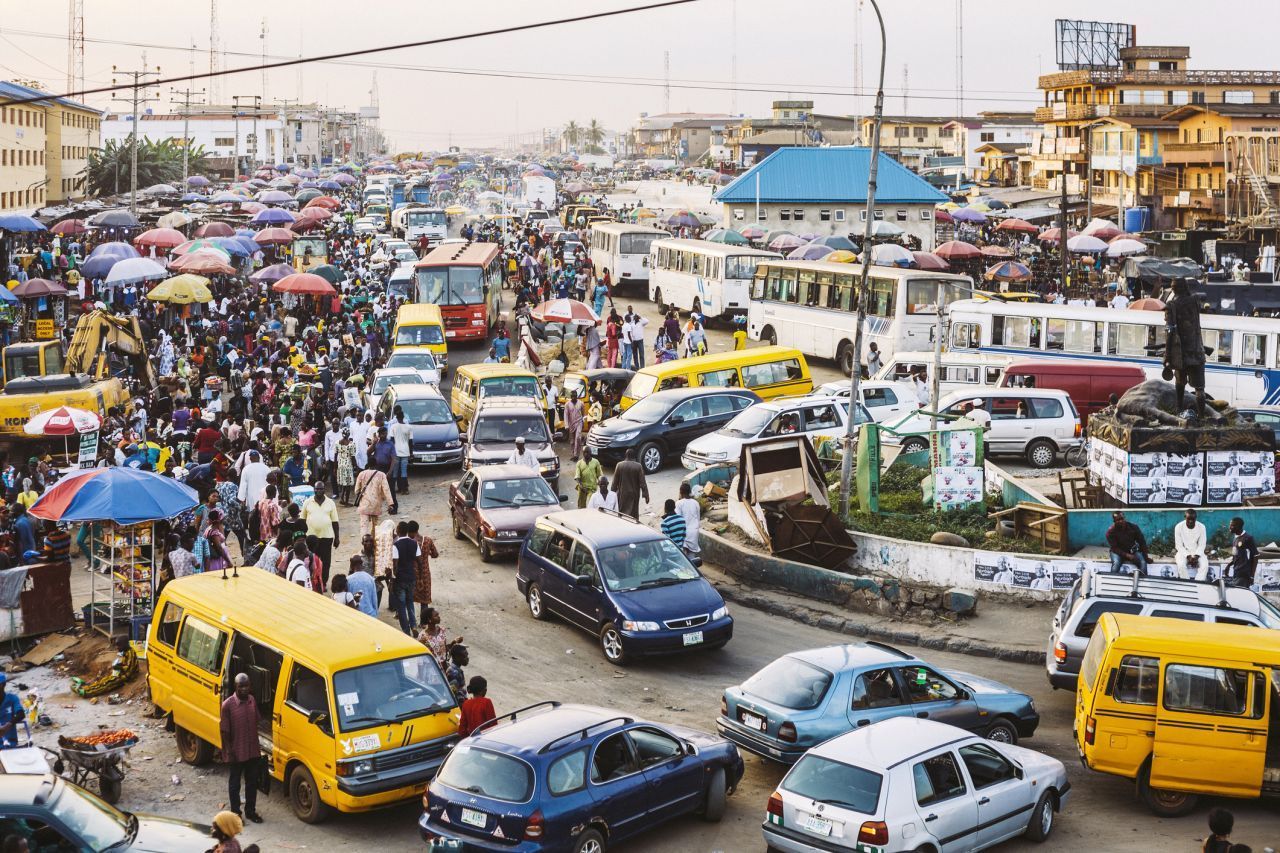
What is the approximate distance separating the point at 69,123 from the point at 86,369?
69913mm

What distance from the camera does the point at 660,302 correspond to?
4769 cm

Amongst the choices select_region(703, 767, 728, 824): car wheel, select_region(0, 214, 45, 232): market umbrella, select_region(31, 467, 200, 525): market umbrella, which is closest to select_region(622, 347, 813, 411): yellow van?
select_region(31, 467, 200, 525): market umbrella

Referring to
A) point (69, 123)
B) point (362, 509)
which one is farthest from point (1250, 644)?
point (69, 123)

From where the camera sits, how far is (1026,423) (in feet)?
84.6

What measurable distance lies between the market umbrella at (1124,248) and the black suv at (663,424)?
28.5 m

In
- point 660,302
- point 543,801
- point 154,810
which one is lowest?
point 154,810

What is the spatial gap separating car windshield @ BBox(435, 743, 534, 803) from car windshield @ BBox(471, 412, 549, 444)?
14098 mm

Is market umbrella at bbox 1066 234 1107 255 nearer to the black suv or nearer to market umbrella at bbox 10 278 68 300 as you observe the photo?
the black suv

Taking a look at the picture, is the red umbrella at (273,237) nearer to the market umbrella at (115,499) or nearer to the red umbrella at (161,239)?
the red umbrella at (161,239)

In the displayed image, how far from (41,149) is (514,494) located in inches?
2775

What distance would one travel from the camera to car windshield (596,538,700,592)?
16.4 metres

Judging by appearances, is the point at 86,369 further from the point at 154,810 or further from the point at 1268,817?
the point at 1268,817

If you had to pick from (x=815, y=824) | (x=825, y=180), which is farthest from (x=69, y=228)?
(x=815, y=824)

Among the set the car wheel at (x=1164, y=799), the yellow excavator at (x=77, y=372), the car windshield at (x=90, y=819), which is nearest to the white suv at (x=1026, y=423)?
the car wheel at (x=1164, y=799)
